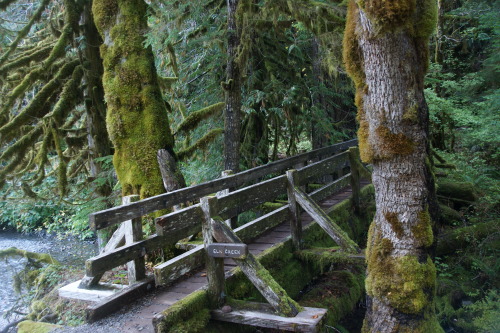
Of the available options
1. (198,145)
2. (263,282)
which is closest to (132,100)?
(198,145)

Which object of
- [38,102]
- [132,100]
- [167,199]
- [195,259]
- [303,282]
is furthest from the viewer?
[38,102]

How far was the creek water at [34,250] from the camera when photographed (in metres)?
12.1

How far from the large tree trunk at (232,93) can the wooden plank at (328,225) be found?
2.43 metres

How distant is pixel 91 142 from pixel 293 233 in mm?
5817

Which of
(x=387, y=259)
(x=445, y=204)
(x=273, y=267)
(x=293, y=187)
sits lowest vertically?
(x=445, y=204)

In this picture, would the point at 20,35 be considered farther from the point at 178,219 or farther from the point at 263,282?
the point at 263,282

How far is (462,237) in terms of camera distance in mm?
8977

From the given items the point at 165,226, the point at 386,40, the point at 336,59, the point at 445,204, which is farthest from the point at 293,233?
the point at 445,204

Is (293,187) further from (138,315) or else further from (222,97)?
(222,97)

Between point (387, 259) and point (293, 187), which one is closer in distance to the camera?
point (387, 259)

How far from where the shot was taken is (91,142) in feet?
31.4

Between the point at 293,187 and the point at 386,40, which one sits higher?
the point at 386,40

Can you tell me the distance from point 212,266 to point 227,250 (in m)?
0.33

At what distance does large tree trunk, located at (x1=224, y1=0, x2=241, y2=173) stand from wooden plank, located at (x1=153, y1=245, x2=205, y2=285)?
3755 millimetres
